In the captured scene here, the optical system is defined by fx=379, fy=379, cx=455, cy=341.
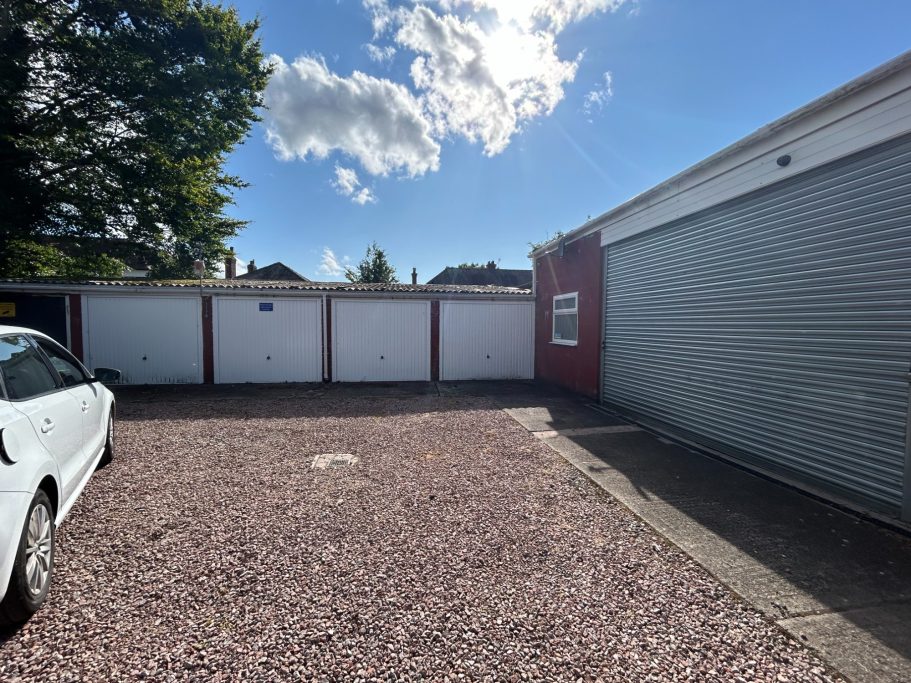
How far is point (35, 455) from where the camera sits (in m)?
2.29

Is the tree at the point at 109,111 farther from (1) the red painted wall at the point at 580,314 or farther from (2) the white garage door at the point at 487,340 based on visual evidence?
A: (1) the red painted wall at the point at 580,314

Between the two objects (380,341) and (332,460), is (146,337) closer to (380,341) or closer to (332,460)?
(380,341)

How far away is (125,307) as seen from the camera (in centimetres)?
983

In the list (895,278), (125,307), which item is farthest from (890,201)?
(125,307)

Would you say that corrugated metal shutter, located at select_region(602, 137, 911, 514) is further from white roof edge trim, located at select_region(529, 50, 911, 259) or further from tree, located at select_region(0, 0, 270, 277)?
tree, located at select_region(0, 0, 270, 277)

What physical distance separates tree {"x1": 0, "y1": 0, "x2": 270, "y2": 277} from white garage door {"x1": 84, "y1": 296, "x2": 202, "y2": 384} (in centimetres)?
410

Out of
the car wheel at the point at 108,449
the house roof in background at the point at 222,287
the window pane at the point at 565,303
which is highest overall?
the house roof in background at the point at 222,287

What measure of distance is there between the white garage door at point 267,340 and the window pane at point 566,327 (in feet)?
21.5

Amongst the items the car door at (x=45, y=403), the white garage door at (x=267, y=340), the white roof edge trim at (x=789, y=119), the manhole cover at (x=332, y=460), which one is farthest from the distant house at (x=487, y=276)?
the car door at (x=45, y=403)

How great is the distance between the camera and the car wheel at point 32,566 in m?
1.99

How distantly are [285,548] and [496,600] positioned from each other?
1.62 m

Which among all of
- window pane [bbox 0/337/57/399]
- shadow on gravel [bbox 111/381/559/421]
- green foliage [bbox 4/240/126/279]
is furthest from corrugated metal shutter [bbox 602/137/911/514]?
green foliage [bbox 4/240/126/279]

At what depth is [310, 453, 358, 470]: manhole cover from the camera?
462 centimetres

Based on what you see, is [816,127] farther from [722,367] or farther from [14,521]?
[14,521]
